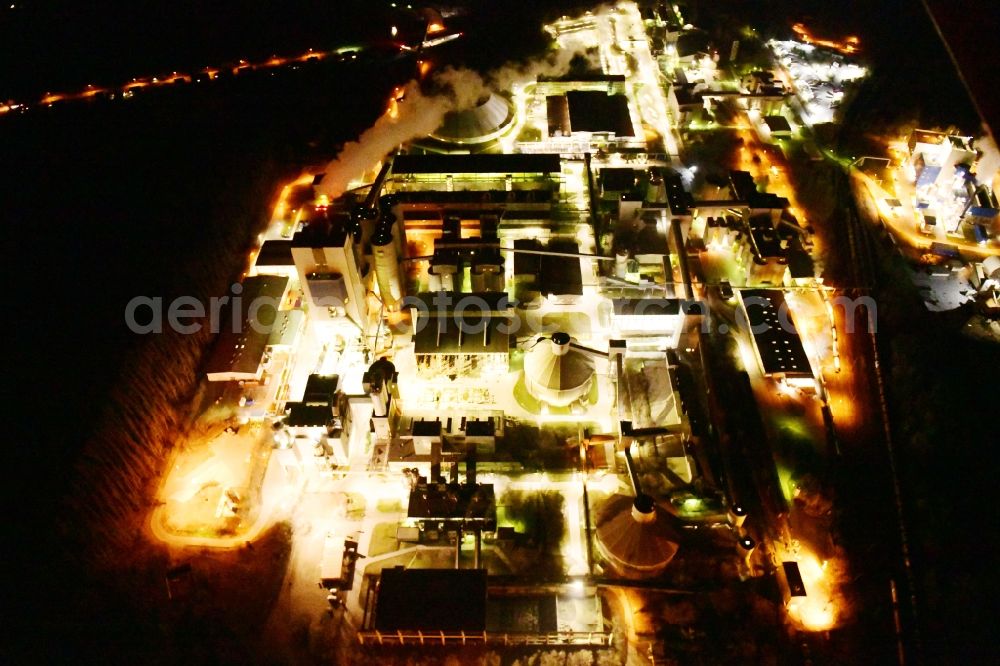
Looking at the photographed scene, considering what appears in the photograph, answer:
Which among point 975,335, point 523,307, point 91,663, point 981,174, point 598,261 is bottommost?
point 91,663

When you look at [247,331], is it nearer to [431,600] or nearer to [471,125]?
[431,600]

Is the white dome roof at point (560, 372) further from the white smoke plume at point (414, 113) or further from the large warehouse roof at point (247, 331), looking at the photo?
the white smoke plume at point (414, 113)

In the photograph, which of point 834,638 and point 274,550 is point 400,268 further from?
point 834,638

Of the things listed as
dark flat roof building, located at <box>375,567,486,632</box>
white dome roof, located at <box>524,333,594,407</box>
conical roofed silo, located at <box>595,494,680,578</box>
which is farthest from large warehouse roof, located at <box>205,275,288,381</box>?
conical roofed silo, located at <box>595,494,680,578</box>

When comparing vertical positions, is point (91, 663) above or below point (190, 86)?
below

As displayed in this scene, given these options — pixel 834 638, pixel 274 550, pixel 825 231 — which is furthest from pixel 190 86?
pixel 834 638

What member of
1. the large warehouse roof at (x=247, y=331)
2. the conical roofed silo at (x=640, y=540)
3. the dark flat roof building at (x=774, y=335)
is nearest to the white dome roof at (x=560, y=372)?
the conical roofed silo at (x=640, y=540)

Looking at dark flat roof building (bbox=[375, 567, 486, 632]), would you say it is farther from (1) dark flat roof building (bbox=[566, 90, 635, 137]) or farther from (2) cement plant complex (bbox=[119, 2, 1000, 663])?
(1) dark flat roof building (bbox=[566, 90, 635, 137])
